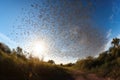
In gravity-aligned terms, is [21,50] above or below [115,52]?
below

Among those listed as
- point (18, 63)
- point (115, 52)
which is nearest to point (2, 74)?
point (18, 63)

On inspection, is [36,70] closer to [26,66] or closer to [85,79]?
[26,66]

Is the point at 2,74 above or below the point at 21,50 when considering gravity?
below

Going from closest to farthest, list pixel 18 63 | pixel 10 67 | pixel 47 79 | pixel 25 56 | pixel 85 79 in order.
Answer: pixel 10 67 < pixel 18 63 < pixel 47 79 < pixel 25 56 < pixel 85 79

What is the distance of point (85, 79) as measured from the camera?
13.4m

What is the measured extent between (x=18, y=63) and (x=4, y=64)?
109cm

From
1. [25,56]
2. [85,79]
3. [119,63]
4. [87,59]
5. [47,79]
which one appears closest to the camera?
[47,79]

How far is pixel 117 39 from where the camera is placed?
106ft

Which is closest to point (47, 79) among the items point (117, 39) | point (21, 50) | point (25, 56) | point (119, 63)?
point (25, 56)

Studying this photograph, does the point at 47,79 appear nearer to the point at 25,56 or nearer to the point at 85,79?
the point at 25,56

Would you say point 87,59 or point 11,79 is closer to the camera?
point 11,79

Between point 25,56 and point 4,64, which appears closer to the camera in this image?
point 4,64

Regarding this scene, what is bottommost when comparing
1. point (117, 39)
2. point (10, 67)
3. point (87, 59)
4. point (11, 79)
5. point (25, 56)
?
point (11, 79)

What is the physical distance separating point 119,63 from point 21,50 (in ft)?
28.3
